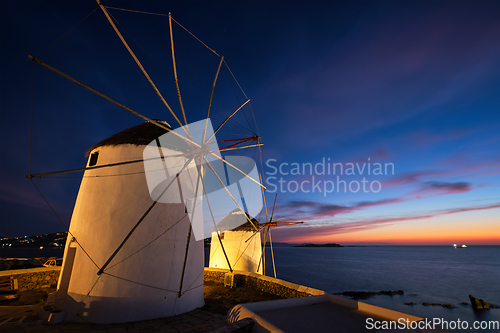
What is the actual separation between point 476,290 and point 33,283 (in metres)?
50.6

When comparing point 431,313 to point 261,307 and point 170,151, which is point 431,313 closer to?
point 261,307

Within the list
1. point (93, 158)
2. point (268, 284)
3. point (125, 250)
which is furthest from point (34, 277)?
point (268, 284)

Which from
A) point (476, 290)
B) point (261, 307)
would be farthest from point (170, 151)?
point (476, 290)

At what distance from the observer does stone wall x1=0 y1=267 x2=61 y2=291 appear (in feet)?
33.3

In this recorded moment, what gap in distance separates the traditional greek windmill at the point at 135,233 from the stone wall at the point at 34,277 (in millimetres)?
4911

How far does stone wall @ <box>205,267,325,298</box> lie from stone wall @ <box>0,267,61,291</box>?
7.52 m

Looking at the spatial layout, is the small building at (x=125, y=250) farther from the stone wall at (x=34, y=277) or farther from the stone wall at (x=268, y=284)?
the stone wall at (x=34, y=277)

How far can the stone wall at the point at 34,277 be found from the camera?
1014 centimetres

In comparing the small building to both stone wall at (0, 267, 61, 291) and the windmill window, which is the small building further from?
stone wall at (0, 267, 61, 291)

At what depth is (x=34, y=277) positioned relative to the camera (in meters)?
10.7

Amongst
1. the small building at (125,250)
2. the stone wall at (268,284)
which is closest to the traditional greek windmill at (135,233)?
the small building at (125,250)

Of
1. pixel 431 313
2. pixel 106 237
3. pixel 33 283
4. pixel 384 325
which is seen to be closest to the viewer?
pixel 384 325

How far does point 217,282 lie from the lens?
1318cm

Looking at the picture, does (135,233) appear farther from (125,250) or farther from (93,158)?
(93,158)
